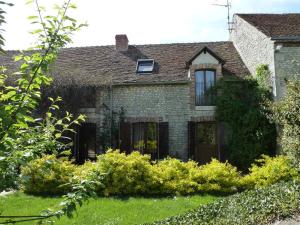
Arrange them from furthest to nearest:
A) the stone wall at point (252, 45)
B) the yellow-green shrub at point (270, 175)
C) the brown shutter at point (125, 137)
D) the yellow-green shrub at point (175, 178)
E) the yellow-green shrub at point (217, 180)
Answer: the brown shutter at point (125, 137)
the stone wall at point (252, 45)
the yellow-green shrub at point (270, 175)
the yellow-green shrub at point (217, 180)
the yellow-green shrub at point (175, 178)

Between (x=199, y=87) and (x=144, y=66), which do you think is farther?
(x=144, y=66)

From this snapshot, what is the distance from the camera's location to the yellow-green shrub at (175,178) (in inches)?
424

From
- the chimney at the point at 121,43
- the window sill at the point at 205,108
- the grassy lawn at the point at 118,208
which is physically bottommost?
the grassy lawn at the point at 118,208

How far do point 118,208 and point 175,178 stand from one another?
2668mm

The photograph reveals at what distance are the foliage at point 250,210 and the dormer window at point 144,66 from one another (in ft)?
37.9

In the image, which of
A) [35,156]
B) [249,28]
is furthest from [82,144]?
[35,156]

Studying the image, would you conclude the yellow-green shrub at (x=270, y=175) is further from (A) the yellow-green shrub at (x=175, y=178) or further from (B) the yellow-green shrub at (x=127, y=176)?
(B) the yellow-green shrub at (x=127, y=176)

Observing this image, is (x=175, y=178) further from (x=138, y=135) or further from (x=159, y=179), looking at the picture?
(x=138, y=135)

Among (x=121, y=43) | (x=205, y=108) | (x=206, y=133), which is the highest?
(x=121, y=43)

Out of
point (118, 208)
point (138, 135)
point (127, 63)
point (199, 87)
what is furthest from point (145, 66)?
point (118, 208)

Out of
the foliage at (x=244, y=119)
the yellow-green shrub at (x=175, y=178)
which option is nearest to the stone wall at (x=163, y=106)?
the foliage at (x=244, y=119)

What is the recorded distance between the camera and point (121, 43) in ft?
70.3

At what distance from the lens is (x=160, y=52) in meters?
20.8

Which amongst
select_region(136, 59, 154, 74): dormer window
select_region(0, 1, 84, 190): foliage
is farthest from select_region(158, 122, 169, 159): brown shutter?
select_region(0, 1, 84, 190): foliage
